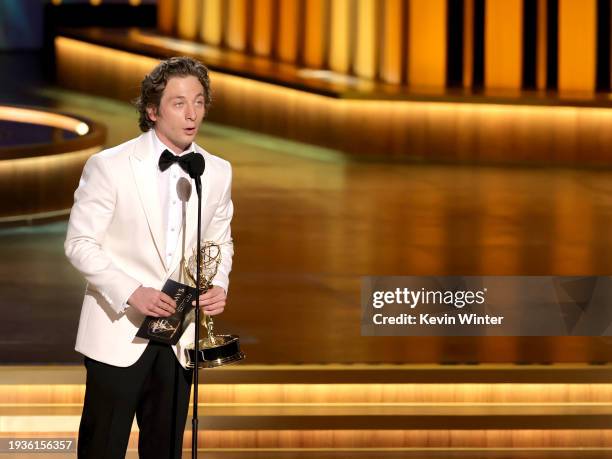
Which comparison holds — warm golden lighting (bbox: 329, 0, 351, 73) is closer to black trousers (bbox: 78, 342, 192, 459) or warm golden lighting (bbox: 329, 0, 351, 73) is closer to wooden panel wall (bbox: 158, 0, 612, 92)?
wooden panel wall (bbox: 158, 0, 612, 92)

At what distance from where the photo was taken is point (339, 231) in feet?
22.0

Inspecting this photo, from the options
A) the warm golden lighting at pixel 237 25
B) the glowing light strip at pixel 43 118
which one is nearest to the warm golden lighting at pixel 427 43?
the warm golden lighting at pixel 237 25

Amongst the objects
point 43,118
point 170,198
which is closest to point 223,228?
point 170,198

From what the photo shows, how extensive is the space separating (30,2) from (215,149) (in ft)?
19.5

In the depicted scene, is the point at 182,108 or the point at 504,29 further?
the point at 504,29

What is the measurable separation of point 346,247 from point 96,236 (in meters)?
3.85

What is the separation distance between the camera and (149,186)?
8.39ft

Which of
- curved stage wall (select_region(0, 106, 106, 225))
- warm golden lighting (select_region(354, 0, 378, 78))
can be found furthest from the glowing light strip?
warm golden lighting (select_region(354, 0, 378, 78))

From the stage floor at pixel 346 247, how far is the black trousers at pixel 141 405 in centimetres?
173

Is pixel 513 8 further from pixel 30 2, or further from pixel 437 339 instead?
pixel 30 2

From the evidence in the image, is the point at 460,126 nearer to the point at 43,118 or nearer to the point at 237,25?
the point at 43,118

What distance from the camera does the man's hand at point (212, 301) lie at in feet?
8.27

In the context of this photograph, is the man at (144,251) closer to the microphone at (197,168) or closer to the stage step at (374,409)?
the microphone at (197,168)

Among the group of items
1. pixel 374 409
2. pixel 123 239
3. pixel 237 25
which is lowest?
pixel 374 409
